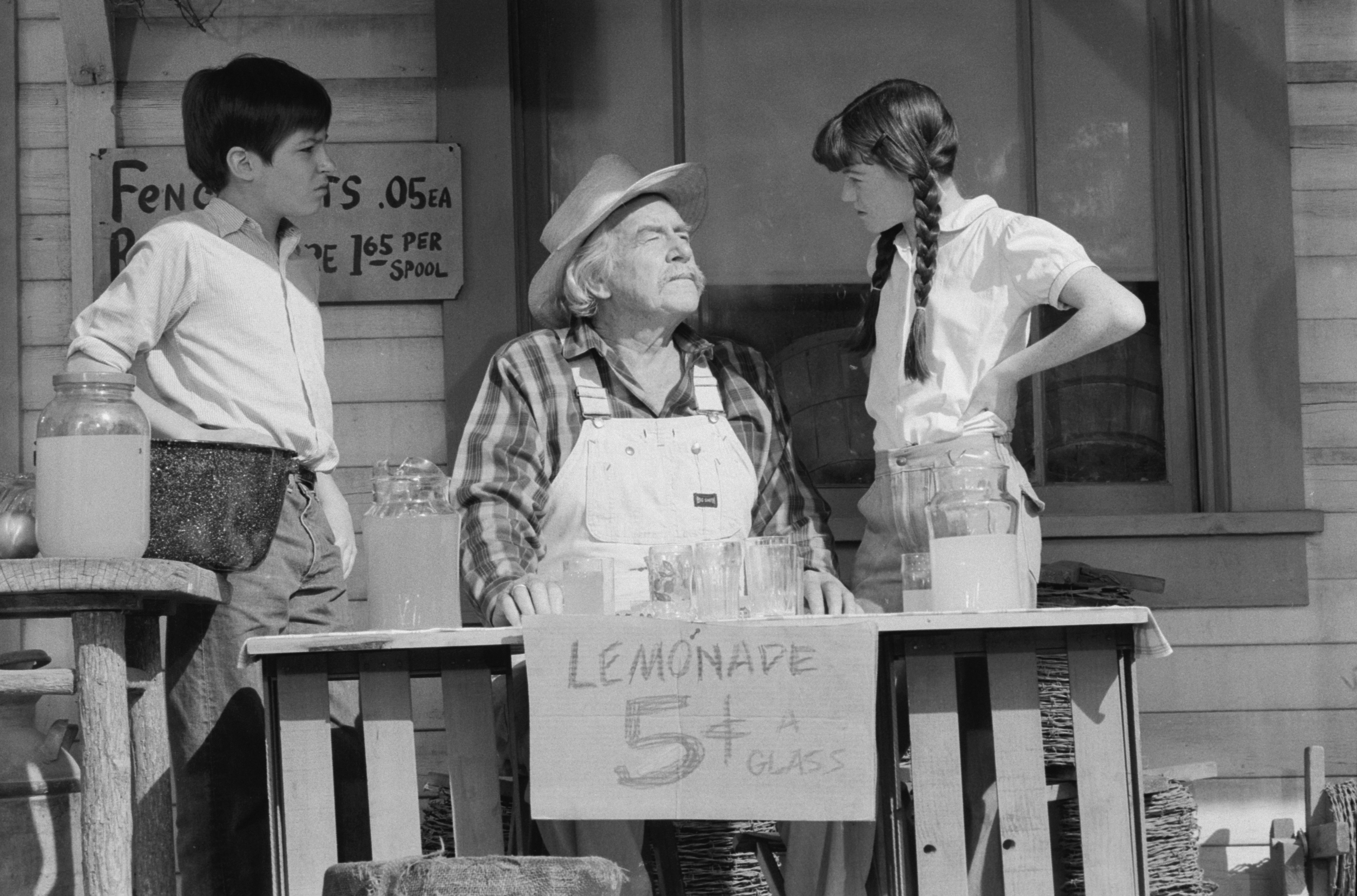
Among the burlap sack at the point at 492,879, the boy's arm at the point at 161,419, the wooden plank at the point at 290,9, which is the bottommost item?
the burlap sack at the point at 492,879

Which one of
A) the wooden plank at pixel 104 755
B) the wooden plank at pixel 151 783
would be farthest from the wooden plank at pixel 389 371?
the wooden plank at pixel 104 755

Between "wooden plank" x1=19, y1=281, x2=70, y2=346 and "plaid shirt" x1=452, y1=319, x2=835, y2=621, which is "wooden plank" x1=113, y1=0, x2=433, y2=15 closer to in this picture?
"wooden plank" x1=19, y1=281, x2=70, y2=346

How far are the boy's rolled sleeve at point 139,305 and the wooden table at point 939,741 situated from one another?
28.8 inches

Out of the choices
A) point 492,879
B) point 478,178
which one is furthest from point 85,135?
point 492,879

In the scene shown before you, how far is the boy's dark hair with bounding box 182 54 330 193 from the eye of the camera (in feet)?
10.4

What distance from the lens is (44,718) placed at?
144 inches

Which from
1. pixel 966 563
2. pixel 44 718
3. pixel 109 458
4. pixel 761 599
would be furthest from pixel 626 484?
pixel 44 718

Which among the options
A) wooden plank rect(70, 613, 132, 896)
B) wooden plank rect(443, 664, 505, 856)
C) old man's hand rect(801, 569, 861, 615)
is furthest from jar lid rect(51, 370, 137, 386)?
old man's hand rect(801, 569, 861, 615)

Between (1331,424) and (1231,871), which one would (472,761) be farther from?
(1331,424)

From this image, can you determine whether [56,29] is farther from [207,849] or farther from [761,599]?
[761,599]

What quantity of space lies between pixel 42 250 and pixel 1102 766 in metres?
2.56

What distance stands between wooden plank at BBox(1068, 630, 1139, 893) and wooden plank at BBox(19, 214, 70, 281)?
243 cm

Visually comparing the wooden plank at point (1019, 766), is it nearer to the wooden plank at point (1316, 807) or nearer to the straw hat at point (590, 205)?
the straw hat at point (590, 205)

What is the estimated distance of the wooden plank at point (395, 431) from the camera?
3.82m
